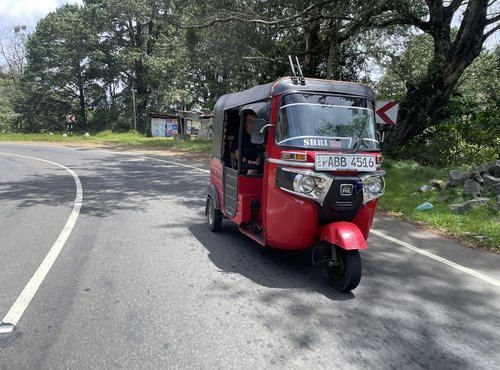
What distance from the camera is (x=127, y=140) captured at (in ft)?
129

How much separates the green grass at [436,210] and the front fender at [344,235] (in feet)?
11.0

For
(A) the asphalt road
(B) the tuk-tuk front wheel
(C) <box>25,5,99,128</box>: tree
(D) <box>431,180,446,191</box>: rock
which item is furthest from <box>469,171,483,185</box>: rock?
(C) <box>25,5,99,128</box>: tree

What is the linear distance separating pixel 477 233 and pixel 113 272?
19.8 feet

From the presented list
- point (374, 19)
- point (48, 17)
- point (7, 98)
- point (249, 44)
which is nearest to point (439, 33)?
point (374, 19)

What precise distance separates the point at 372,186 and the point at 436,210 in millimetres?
4622

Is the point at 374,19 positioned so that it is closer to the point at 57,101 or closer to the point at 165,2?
the point at 165,2

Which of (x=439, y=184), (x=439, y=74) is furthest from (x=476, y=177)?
(x=439, y=74)

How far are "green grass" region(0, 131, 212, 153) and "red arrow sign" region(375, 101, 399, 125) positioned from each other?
15.1 metres

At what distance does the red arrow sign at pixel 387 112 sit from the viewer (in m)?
11.7

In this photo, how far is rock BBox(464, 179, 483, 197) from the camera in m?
9.19

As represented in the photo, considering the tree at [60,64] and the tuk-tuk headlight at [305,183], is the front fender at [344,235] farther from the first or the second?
the tree at [60,64]

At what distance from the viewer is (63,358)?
3244 mm

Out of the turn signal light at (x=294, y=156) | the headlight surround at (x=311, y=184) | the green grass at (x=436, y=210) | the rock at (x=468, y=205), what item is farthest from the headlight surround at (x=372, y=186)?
the rock at (x=468, y=205)

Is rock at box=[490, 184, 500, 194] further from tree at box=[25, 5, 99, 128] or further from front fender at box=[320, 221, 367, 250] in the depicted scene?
tree at box=[25, 5, 99, 128]
